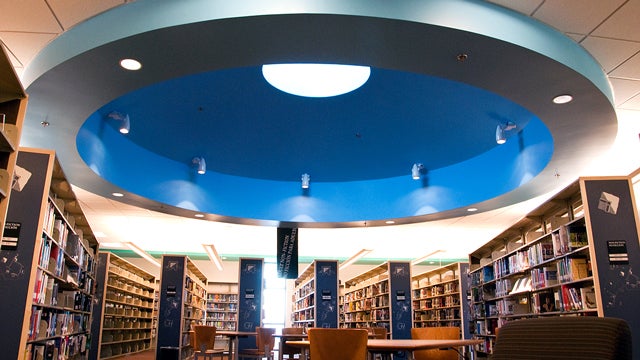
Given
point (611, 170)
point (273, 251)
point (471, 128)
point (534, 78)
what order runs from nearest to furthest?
point (534, 78)
point (471, 128)
point (611, 170)
point (273, 251)

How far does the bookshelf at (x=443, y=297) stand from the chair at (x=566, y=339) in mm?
9576

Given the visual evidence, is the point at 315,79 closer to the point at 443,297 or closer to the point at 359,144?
the point at 359,144

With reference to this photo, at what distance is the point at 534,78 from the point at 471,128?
269 cm

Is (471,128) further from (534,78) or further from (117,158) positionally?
(117,158)

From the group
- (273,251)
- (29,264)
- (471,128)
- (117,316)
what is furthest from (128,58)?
(273,251)

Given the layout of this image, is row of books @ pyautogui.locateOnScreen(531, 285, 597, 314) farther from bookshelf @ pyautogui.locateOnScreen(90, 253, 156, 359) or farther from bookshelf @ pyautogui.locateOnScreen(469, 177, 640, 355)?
bookshelf @ pyautogui.locateOnScreen(90, 253, 156, 359)

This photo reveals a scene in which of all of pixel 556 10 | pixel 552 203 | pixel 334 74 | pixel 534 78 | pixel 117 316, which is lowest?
pixel 117 316

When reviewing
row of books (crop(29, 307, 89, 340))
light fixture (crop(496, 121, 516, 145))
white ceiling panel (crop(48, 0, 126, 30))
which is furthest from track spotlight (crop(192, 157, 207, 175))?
light fixture (crop(496, 121, 516, 145))

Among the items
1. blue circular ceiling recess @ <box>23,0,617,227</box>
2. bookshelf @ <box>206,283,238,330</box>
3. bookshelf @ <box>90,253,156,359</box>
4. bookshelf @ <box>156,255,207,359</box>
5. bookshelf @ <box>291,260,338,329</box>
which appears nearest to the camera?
blue circular ceiling recess @ <box>23,0,617,227</box>

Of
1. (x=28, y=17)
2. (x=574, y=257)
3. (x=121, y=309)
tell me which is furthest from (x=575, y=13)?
(x=121, y=309)

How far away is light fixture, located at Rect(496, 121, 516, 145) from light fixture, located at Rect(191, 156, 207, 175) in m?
4.49

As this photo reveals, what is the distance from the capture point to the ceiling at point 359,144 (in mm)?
4070

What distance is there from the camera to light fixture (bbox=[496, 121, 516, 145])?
6.28 metres

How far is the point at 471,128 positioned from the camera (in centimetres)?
690
